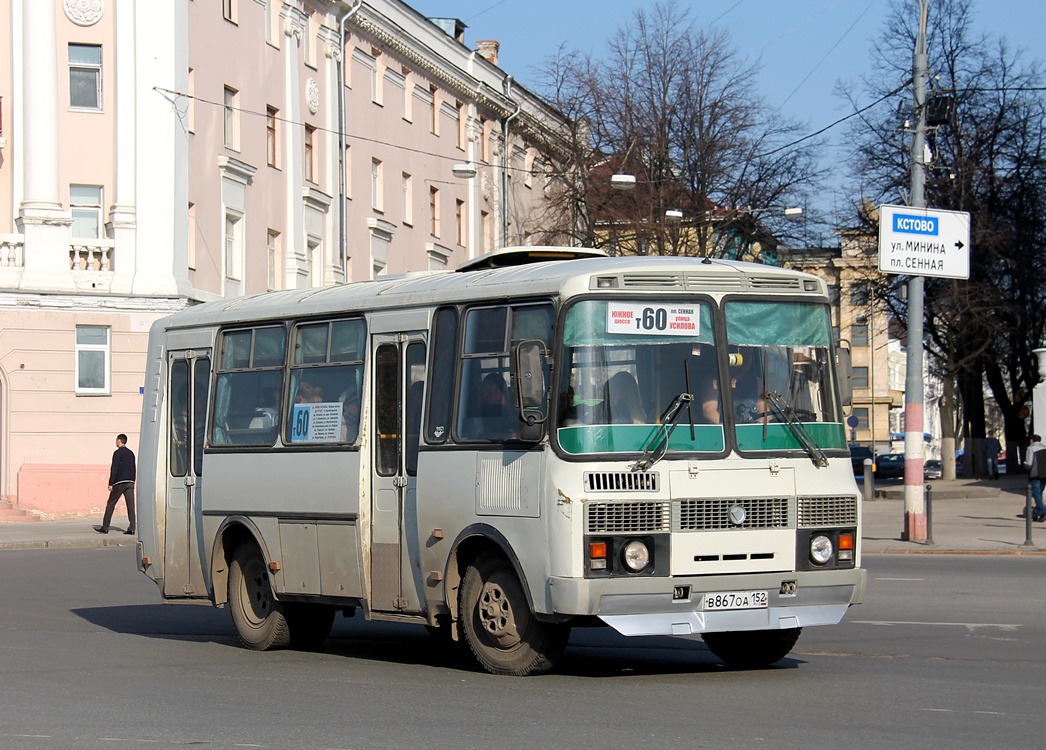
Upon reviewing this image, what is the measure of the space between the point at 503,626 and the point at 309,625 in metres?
3.04

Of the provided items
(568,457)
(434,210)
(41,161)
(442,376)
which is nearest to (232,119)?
(41,161)

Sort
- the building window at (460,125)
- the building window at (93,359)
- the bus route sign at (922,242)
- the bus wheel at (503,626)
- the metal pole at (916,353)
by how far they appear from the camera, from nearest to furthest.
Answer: the bus wheel at (503,626)
the bus route sign at (922,242)
the metal pole at (916,353)
the building window at (93,359)
the building window at (460,125)

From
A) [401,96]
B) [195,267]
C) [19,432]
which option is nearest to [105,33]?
[195,267]

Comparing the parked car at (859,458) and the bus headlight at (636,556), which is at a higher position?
the bus headlight at (636,556)

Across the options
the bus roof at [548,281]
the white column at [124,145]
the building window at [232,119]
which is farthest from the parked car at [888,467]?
the bus roof at [548,281]

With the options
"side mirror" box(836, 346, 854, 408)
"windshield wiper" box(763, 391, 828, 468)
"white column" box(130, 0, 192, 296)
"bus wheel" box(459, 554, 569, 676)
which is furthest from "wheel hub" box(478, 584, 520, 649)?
"white column" box(130, 0, 192, 296)

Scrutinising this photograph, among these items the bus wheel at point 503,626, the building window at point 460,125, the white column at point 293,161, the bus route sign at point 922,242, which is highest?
the building window at point 460,125

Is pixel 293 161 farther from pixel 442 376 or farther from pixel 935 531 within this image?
pixel 442 376

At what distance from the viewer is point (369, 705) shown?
30.8ft

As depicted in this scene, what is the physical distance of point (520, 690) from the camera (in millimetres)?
9844

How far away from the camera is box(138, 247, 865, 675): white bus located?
9.92 m

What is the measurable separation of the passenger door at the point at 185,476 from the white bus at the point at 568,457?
4.18ft

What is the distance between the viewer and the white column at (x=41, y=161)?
111ft

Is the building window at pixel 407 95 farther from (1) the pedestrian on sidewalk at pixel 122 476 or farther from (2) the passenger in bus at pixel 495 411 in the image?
(2) the passenger in bus at pixel 495 411
